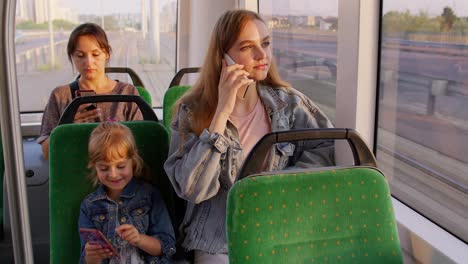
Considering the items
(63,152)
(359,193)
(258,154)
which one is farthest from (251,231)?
(63,152)

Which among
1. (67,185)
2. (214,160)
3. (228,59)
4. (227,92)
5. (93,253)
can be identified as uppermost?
(228,59)

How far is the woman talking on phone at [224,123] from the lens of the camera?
182 cm

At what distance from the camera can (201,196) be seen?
1.82 m

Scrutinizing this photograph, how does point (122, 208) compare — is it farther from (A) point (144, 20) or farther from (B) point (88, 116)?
(A) point (144, 20)

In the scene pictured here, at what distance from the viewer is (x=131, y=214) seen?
79.8 inches

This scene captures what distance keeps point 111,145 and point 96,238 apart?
0.35 metres

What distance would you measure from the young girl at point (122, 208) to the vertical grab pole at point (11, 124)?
0.88m

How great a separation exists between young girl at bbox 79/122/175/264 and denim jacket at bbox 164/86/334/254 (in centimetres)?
11

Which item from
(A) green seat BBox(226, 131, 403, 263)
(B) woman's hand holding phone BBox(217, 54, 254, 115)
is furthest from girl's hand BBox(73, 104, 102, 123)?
(A) green seat BBox(226, 131, 403, 263)

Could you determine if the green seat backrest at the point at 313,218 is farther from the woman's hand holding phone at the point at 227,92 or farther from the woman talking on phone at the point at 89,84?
the woman talking on phone at the point at 89,84

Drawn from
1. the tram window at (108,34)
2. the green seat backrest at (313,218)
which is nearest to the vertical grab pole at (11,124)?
the green seat backrest at (313,218)

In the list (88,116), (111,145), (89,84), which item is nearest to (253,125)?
(111,145)

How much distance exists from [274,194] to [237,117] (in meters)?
0.60

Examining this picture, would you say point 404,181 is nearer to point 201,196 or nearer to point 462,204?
point 462,204
